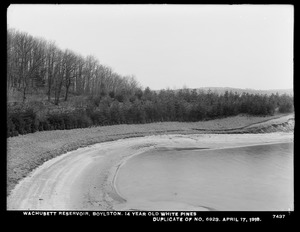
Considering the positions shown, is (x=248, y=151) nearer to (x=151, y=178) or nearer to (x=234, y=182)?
(x=234, y=182)

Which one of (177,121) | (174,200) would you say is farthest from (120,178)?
(177,121)

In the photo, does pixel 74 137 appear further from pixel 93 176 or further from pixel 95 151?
pixel 93 176

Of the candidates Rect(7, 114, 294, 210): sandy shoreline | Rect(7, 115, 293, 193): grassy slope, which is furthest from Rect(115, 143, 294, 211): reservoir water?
Rect(7, 115, 293, 193): grassy slope

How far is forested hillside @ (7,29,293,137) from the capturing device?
558 inches

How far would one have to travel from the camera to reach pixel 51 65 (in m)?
25.2

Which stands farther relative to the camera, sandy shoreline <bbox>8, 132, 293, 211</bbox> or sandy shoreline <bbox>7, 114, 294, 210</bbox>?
sandy shoreline <bbox>7, 114, 294, 210</bbox>

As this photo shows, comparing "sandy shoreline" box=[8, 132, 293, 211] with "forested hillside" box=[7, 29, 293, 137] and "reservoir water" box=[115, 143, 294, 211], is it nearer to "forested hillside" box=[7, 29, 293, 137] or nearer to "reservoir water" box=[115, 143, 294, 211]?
"reservoir water" box=[115, 143, 294, 211]

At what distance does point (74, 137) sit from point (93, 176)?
7607 mm

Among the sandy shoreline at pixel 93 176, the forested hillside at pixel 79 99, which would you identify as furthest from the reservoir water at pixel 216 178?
the forested hillside at pixel 79 99

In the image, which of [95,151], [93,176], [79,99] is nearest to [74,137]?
[95,151]

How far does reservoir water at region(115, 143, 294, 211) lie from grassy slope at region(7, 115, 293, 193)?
1.65 metres

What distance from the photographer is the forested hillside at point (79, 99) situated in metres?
14.2

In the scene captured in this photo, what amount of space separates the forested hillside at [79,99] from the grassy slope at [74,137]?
50cm

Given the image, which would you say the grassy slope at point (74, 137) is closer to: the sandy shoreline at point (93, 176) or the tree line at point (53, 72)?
the sandy shoreline at point (93, 176)
